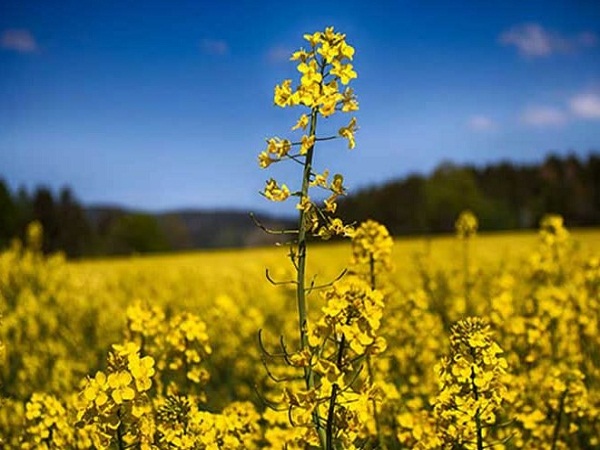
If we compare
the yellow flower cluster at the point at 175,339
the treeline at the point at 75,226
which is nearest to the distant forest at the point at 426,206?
the treeline at the point at 75,226

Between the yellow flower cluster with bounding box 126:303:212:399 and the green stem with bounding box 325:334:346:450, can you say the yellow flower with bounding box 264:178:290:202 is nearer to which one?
the green stem with bounding box 325:334:346:450

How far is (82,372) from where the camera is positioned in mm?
7258

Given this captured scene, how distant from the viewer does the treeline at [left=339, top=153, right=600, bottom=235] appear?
45.8m

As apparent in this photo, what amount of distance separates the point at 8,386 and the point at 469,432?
233 inches

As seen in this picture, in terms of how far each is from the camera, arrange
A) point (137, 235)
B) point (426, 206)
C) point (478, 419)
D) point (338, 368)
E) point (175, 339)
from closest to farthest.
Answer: point (338, 368), point (478, 419), point (175, 339), point (426, 206), point (137, 235)

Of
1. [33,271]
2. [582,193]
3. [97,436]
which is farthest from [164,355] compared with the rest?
[582,193]

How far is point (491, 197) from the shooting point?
5428 cm

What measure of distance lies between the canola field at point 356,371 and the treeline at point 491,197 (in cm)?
3549

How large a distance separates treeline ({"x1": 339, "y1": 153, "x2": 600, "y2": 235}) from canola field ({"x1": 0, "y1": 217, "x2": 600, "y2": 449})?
35.5m

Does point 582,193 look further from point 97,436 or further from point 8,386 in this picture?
point 97,436

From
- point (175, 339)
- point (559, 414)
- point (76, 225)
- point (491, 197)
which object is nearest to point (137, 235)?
point (76, 225)

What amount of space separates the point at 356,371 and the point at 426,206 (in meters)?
48.2

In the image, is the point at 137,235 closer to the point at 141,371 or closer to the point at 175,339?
the point at 175,339

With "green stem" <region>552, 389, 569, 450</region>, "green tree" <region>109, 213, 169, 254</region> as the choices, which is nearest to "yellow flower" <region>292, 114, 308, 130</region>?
"green stem" <region>552, 389, 569, 450</region>
